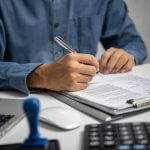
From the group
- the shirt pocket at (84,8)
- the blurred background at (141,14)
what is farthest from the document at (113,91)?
the blurred background at (141,14)

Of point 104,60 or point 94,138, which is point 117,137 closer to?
point 94,138

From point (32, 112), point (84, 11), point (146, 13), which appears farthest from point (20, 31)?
point (146, 13)

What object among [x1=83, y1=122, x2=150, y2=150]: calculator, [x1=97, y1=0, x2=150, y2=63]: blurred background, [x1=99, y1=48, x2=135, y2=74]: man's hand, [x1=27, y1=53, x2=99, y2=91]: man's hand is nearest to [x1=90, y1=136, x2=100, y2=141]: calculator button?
[x1=83, y1=122, x2=150, y2=150]: calculator

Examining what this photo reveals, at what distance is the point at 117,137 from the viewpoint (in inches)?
20.3

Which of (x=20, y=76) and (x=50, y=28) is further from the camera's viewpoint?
(x=50, y=28)

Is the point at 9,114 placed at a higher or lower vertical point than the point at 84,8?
lower

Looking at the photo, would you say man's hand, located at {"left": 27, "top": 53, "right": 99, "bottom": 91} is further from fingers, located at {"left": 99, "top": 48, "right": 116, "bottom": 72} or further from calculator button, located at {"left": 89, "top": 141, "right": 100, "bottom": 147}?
calculator button, located at {"left": 89, "top": 141, "right": 100, "bottom": 147}

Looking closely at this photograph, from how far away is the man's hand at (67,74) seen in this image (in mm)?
812

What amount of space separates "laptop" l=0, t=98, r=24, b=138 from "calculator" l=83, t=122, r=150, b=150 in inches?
5.9

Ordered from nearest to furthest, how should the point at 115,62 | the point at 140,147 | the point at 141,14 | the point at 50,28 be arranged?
the point at 140,147
the point at 115,62
the point at 50,28
the point at 141,14

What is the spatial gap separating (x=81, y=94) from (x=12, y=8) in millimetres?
497

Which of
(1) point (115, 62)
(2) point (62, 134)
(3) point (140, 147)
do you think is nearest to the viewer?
(3) point (140, 147)

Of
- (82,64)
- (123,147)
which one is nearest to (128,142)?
(123,147)

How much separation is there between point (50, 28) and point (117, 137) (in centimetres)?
71
